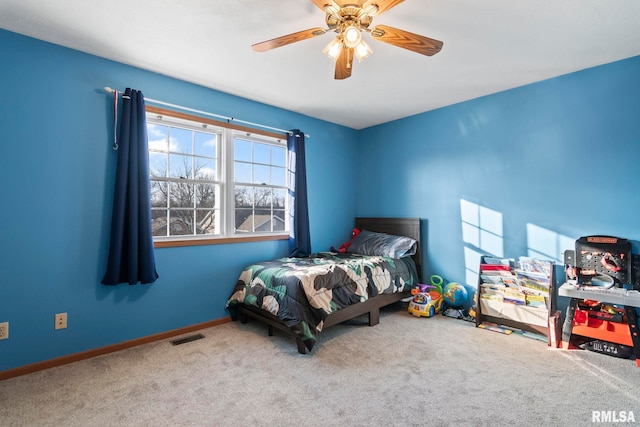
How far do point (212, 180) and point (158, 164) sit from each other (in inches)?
20.1

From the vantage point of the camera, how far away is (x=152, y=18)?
203cm

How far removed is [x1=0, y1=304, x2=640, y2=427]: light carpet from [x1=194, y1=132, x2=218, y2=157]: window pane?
1.82m

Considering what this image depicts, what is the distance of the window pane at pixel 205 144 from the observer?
10.3 ft

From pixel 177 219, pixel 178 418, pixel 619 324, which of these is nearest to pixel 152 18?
pixel 177 219

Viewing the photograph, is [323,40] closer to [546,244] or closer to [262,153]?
[262,153]

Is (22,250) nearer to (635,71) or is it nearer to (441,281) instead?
(441,281)

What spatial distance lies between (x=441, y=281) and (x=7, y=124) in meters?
4.16

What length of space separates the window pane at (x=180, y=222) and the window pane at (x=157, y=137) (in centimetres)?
60

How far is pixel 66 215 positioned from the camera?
2367mm

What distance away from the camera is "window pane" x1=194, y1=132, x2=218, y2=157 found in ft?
10.3

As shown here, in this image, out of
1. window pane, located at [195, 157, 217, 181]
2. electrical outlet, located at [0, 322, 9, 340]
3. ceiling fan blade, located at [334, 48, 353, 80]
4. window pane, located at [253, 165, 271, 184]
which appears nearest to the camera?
ceiling fan blade, located at [334, 48, 353, 80]

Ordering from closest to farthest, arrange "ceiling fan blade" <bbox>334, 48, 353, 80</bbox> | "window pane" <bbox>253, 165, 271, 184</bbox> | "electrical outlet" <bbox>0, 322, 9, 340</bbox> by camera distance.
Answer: "ceiling fan blade" <bbox>334, 48, 353, 80</bbox> < "electrical outlet" <bbox>0, 322, 9, 340</bbox> < "window pane" <bbox>253, 165, 271, 184</bbox>

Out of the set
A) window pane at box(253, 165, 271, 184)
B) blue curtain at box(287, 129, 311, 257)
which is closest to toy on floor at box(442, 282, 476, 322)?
blue curtain at box(287, 129, 311, 257)

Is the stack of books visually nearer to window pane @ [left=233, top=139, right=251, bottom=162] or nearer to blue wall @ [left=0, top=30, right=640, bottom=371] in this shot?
blue wall @ [left=0, top=30, right=640, bottom=371]
